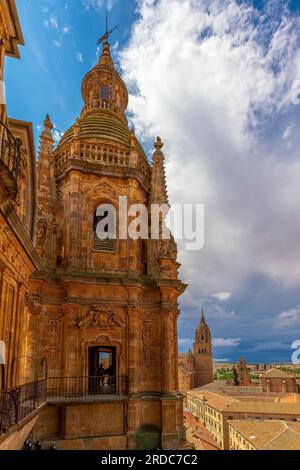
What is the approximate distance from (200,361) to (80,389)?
93.6 m

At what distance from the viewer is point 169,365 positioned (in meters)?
15.9

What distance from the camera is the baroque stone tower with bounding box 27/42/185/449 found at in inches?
565

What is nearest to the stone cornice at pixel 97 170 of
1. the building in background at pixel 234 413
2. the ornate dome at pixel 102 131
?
the ornate dome at pixel 102 131

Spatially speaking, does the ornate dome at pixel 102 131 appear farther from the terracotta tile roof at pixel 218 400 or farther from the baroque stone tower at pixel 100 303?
the terracotta tile roof at pixel 218 400

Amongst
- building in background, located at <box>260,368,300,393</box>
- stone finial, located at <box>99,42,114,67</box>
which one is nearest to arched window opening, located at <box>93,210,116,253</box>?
stone finial, located at <box>99,42,114,67</box>

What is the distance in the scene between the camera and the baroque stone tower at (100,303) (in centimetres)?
1436

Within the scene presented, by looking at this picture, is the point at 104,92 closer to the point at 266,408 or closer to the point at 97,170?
the point at 97,170

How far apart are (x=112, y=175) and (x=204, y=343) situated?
300 ft

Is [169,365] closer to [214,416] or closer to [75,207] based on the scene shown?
[75,207]

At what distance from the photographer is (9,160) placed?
718 cm

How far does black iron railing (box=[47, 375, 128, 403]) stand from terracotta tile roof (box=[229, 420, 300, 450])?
875 inches

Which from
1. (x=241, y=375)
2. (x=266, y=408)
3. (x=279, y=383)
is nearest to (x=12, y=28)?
(x=266, y=408)
